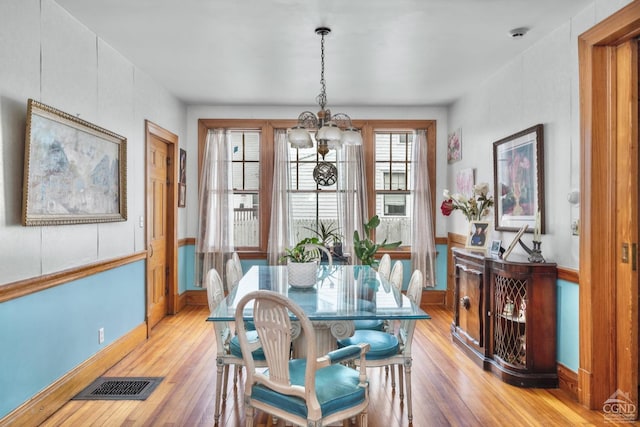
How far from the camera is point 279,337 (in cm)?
188

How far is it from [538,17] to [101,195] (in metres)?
3.57

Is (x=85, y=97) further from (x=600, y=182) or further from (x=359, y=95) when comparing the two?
(x=600, y=182)

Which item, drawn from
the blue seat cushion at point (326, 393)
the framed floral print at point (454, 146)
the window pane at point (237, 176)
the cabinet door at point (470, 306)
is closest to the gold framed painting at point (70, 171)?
the blue seat cushion at point (326, 393)

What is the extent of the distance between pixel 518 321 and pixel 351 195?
299cm

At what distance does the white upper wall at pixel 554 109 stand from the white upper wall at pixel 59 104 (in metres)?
3.57

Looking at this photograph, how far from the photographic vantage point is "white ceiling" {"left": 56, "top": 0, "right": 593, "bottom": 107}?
9.96ft

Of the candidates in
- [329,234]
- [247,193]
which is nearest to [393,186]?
[329,234]

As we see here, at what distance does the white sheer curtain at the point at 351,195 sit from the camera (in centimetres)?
590

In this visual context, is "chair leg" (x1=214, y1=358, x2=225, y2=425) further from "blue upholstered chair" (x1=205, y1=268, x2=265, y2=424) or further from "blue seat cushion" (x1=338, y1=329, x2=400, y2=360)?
"blue seat cushion" (x1=338, y1=329, x2=400, y2=360)

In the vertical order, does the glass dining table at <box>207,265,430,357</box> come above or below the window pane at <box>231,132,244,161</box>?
below

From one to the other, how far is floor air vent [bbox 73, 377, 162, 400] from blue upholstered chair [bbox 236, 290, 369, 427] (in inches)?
57.6

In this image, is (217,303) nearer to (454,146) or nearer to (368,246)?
(368,246)

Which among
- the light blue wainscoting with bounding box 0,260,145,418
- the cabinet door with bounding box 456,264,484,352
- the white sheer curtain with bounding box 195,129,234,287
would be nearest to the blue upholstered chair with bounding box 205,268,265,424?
the light blue wainscoting with bounding box 0,260,145,418

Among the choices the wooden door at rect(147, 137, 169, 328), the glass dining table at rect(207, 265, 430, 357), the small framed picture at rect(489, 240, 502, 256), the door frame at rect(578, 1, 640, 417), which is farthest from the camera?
the wooden door at rect(147, 137, 169, 328)
